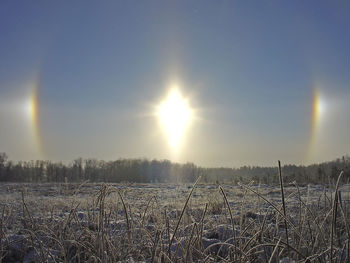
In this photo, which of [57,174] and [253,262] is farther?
[57,174]

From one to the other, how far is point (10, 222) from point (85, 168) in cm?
7357

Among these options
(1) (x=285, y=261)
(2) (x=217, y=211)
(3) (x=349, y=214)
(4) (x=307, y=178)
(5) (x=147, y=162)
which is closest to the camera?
(1) (x=285, y=261)

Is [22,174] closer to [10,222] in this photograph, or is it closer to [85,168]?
[85,168]

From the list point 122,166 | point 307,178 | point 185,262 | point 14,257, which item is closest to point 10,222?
point 14,257

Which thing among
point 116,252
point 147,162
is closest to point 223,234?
point 116,252

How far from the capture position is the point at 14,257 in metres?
2.59

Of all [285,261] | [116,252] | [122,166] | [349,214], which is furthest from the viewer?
[122,166]

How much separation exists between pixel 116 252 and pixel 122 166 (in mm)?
67418

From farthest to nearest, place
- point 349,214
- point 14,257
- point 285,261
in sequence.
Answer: point 349,214 → point 14,257 → point 285,261

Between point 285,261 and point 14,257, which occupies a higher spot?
point 285,261

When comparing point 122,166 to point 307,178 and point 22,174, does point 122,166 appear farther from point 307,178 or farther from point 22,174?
point 307,178

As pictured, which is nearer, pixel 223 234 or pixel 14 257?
pixel 14 257

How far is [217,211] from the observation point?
578 centimetres

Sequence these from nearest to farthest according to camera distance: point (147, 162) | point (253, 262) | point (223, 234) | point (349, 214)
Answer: point (253, 262)
point (223, 234)
point (349, 214)
point (147, 162)
